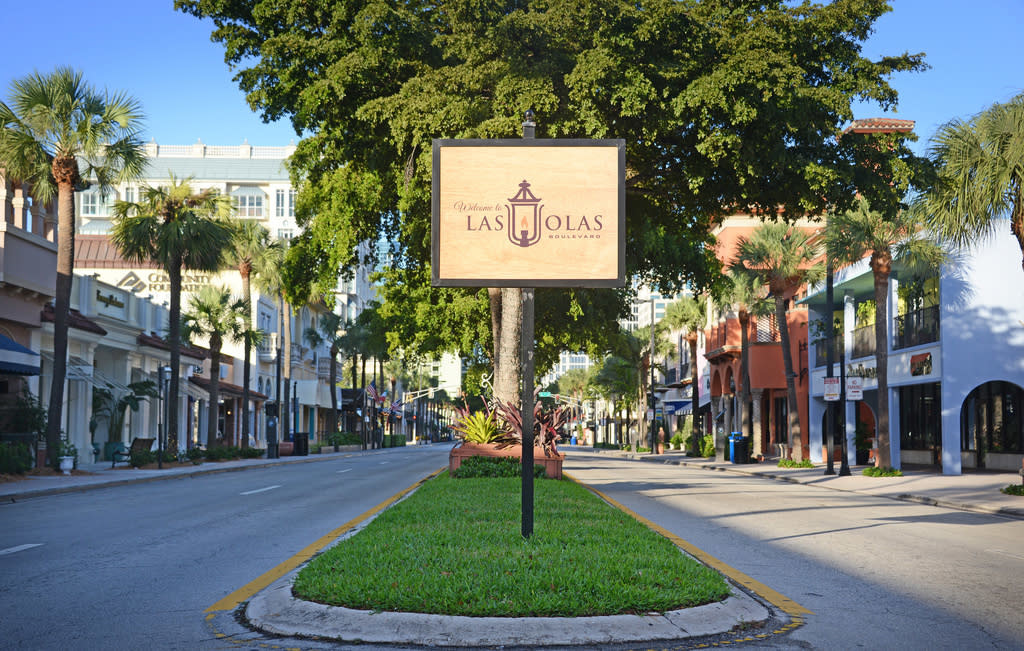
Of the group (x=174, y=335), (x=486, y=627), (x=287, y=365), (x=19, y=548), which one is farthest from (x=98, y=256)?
(x=486, y=627)

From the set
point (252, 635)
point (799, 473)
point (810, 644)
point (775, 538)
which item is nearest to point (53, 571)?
point (252, 635)

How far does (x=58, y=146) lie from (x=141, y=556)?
789 inches

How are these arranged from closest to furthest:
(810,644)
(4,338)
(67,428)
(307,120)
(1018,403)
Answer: (810,644)
(307,120)
(4,338)
(1018,403)
(67,428)

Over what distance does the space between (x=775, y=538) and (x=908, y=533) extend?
2532 millimetres

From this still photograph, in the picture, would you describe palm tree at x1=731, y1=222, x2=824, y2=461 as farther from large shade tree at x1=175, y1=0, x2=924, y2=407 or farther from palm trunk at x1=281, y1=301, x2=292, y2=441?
palm trunk at x1=281, y1=301, x2=292, y2=441

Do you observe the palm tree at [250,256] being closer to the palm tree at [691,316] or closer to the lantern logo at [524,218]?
the palm tree at [691,316]

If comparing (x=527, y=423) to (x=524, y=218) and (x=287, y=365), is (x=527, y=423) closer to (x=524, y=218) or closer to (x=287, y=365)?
(x=524, y=218)

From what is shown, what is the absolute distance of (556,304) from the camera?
29.9 m

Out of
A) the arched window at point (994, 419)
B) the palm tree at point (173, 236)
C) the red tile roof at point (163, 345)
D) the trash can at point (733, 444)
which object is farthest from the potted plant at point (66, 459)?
the arched window at point (994, 419)

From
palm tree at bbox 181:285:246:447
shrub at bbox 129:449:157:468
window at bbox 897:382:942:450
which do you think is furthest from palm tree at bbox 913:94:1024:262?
palm tree at bbox 181:285:246:447

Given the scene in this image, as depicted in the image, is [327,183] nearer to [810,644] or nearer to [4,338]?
[4,338]

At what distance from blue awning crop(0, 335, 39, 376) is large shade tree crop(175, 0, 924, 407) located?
457 inches

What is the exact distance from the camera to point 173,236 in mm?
33719

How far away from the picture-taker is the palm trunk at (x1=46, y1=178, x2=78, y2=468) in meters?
26.8
